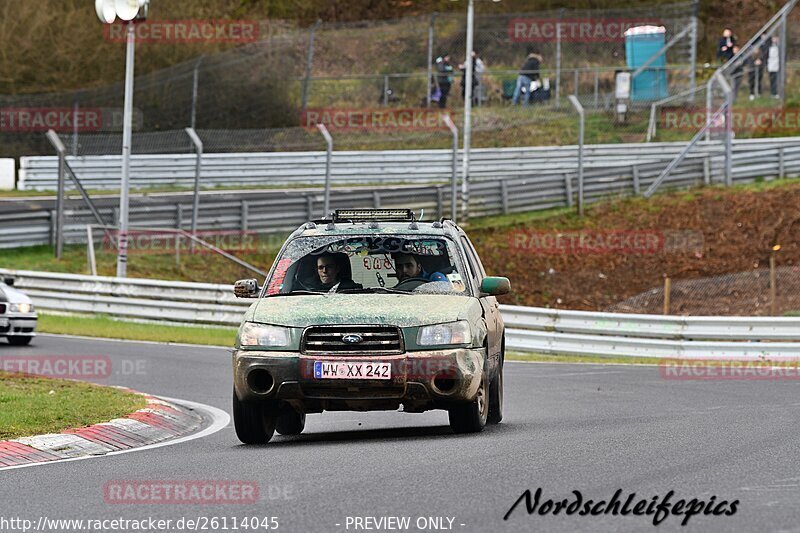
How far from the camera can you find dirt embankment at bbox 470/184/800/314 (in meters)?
30.7

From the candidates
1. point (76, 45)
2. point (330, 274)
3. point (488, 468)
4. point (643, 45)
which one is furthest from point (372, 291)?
point (643, 45)

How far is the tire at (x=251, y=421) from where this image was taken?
10.8 meters

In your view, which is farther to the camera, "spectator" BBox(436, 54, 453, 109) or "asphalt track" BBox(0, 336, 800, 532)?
"spectator" BBox(436, 54, 453, 109)

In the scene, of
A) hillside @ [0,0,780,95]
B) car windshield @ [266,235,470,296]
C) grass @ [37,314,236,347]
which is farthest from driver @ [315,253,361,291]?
hillside @ [0,0,780,95]

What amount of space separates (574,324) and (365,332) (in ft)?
43.7

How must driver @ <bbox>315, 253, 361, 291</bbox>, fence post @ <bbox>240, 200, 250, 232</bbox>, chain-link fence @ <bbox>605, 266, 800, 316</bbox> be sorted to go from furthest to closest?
fence post @ <bbox>240, 200, 250, 232</bbox> < chain-link fence @ <bbox>605, 266, 800, 316</bbox> < driver @ <bbox>315, 253, 361, 291</bbox>

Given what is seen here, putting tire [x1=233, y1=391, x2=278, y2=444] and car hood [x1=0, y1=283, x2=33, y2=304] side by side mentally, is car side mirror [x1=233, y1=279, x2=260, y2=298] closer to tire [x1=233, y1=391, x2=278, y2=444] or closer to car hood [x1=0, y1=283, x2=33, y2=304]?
tire [x1=233, y1=391, x2=278, y2=444]

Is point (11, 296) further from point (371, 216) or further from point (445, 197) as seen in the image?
point (445, 197)

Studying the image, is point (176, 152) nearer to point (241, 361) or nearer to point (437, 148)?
point (437, 148)

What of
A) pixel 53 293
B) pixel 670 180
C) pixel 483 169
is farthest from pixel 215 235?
pixel 670 180

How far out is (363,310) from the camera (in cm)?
1056

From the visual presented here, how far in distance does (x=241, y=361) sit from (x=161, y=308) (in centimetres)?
1680

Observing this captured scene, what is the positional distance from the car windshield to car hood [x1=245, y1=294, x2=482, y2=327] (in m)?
0.29

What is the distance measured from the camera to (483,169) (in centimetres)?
3925
